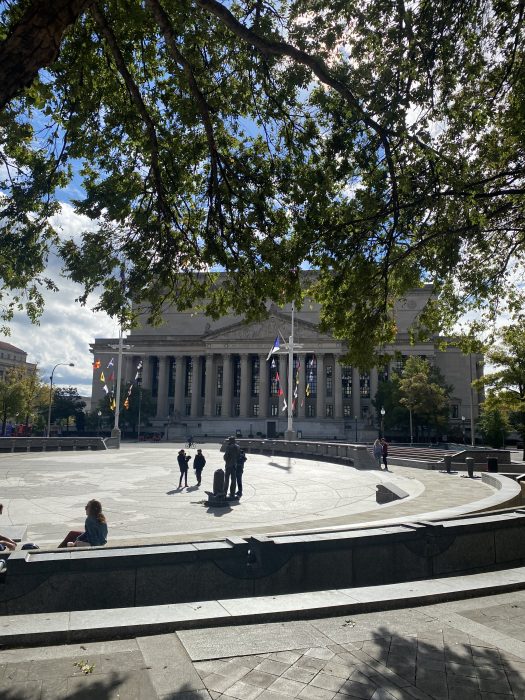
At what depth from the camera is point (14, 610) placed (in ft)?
20.5

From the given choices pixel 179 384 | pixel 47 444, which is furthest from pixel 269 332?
pixel 47 444

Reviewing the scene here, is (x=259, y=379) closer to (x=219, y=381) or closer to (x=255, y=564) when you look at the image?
(x=219, y=381)

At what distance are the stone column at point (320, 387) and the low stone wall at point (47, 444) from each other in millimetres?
42631

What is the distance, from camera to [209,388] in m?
89.8

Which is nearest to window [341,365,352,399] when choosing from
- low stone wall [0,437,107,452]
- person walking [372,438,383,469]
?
low stone wall [0,437,107,452]

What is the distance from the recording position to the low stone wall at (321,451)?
109 feet

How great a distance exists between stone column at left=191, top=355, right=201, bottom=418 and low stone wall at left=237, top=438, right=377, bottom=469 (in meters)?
41.2

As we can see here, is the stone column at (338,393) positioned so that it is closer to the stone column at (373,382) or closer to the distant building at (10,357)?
the stone column at (373,382)

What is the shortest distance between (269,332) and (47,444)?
1909 inches

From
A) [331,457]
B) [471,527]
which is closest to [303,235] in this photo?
[471,527]

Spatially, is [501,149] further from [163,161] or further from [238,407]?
[238,407]

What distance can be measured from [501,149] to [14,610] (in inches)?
499

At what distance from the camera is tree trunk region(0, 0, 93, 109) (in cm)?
557

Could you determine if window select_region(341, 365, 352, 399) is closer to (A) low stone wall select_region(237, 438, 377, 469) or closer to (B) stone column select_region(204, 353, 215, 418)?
(B) stone column select_region(204, 353, 215, 418)
